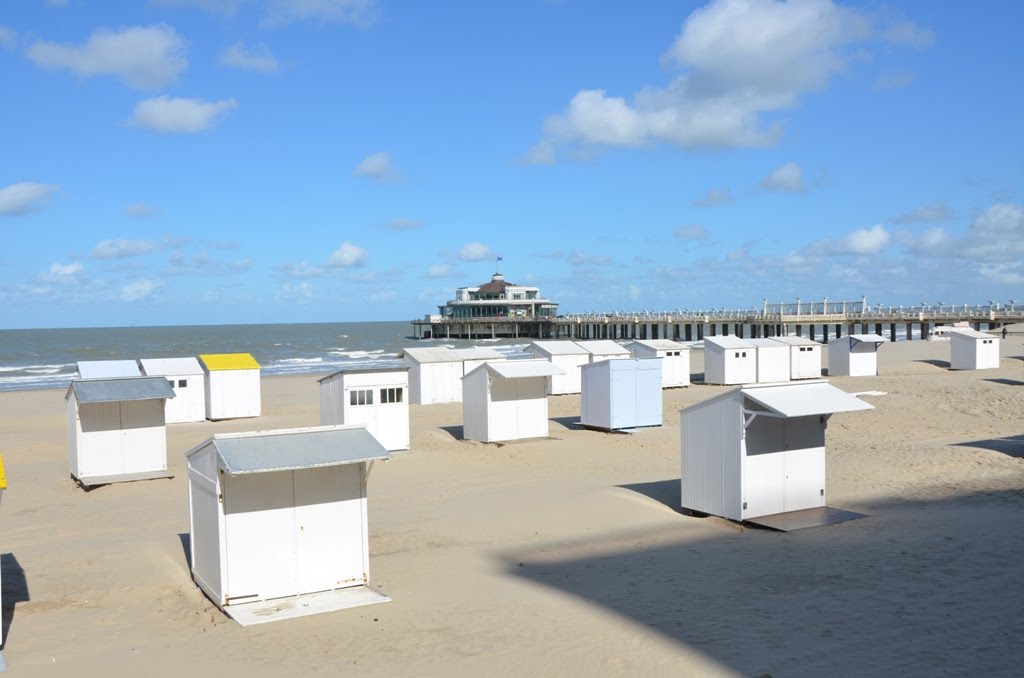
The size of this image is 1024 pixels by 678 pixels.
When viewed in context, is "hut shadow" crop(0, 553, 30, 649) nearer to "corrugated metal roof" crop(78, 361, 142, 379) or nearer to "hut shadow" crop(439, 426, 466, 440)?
"corrugated metal roof" crop(78, 361, 142, 379)

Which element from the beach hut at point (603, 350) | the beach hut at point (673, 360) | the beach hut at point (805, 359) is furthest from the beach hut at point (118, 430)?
the beach hut at point (805, 359)

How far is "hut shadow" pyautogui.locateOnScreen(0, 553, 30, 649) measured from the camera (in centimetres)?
921

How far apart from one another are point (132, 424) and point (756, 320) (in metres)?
59.8

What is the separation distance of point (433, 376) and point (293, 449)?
22811 mm

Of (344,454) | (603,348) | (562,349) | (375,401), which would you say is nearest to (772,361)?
(603,348)

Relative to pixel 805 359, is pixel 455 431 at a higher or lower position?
lower

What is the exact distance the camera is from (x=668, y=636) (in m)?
8.12

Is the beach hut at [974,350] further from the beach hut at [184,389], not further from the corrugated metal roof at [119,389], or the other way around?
the corrugated metal roof at [119,389]

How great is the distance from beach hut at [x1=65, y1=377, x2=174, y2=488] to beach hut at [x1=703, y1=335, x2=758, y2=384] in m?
23.9

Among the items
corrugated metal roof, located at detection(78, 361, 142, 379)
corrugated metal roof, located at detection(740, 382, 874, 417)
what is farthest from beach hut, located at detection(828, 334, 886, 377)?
corrugated metal roof, located at detection(78, 361, 142, 379)

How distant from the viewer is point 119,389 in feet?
55.5

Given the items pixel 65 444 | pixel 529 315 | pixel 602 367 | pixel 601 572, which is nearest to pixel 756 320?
pixel 529 315

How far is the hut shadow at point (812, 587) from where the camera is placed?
7645 mm

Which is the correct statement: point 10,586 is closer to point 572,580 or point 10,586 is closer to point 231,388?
point 572,580
